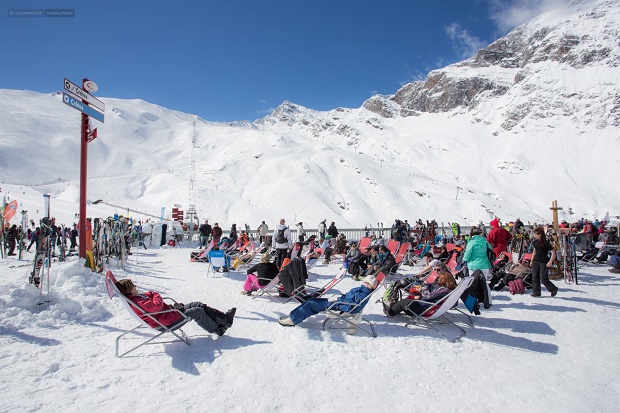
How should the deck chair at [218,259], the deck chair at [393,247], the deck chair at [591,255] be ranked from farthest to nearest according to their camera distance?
the deck chair at [591,255] < the deck chair at [393,247] < the deck chair at [218,259]

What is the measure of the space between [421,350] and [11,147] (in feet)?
279

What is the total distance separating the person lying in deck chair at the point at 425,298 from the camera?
5293mm

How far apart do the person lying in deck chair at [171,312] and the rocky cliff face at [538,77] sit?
315ft

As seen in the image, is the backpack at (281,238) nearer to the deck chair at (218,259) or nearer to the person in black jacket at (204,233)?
the deck chair at (218,259)

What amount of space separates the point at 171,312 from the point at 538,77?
117152 mm

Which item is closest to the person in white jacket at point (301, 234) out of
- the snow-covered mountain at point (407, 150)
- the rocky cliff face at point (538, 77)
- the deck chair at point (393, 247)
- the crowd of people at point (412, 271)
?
the crowd of people at point (412, 271)

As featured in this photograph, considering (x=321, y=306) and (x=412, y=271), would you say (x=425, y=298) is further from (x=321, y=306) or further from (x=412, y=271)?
(x=412, y=271)

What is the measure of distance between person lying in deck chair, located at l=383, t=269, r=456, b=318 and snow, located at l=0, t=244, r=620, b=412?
0.30m

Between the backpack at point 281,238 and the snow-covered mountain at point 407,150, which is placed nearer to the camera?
the backpack at point 281,238

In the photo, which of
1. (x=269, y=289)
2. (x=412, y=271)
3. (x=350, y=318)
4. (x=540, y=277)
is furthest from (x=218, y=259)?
(x=540, y=277)

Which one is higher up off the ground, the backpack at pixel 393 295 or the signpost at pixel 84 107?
the signpost at pixel 84 107

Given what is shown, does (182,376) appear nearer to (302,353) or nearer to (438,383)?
(302,353)

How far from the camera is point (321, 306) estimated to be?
5312mm

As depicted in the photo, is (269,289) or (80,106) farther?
(80,106)
